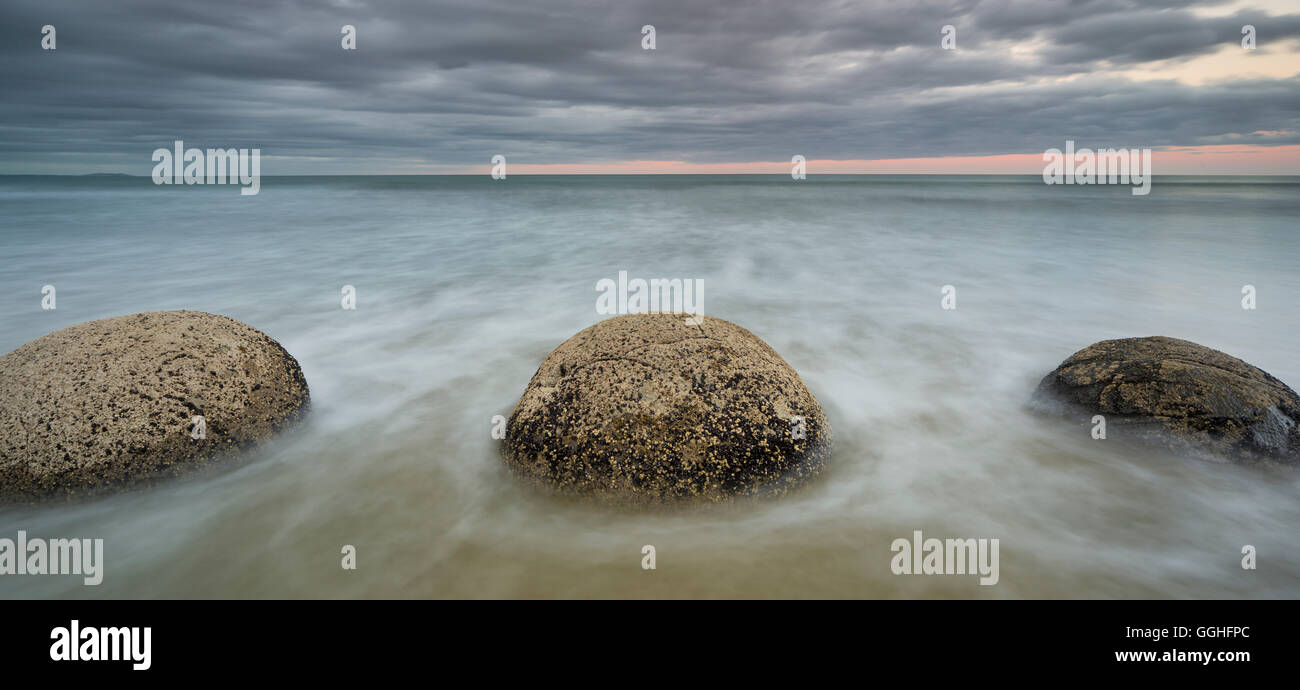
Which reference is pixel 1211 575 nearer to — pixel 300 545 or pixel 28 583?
pixel 300 545

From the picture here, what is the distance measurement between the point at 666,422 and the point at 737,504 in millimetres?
588

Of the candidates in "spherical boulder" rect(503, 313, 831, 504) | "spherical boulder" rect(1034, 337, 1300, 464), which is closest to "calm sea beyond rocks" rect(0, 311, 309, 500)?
"spherical boulder" rect(503, 313, 831, 504)

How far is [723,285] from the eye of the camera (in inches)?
422

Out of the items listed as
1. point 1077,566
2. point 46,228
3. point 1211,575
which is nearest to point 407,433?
point 1077,566

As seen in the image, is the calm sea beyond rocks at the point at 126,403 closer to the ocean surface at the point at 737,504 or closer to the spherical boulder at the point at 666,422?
the ocean surface at the point at 737,504

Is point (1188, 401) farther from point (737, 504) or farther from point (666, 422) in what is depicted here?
point (666, 422)

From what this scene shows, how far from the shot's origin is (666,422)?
3.54 metres

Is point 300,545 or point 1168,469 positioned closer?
point 300,545

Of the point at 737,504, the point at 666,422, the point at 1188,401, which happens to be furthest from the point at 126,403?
the point at 1188,401

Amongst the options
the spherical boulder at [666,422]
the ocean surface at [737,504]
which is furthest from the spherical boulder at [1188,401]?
the spherical boulder at [666,422]

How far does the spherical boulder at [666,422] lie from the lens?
348 centimetres

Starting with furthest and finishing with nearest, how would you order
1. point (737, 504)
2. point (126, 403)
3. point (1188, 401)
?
1. point (1188, 401)
2. point (126, 403)
3. point (737, 504)

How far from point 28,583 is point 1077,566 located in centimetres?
507

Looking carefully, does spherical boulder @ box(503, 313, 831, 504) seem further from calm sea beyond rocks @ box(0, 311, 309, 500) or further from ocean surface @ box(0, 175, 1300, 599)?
calm sea beyond rocks @ box(0, 311, 309, 500)
